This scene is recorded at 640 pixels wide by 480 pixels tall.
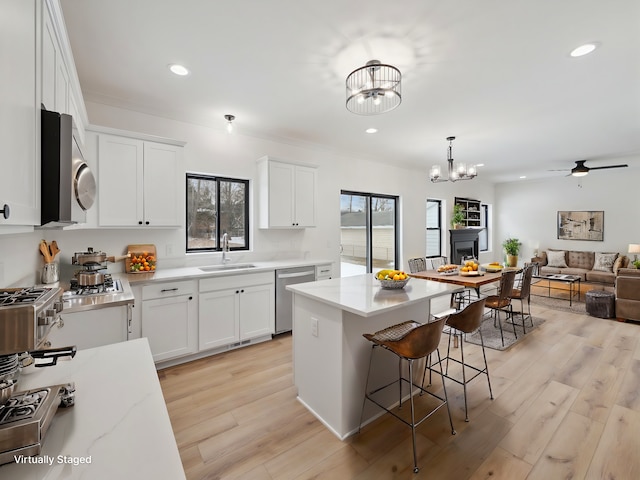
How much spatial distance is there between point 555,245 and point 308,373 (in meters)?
8.51

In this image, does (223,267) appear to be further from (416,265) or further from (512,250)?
(512,250)

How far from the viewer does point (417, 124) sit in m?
3.98

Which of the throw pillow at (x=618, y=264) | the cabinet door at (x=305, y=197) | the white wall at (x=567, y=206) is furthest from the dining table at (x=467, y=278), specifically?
the white wall at (x=567, y=206)

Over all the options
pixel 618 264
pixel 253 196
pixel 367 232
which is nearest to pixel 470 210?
pixel 618 264

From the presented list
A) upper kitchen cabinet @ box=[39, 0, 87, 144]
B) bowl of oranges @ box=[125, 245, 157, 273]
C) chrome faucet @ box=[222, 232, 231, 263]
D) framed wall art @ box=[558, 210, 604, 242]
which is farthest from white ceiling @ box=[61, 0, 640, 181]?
framed wall art @ box=[558, 210, 604, 242]

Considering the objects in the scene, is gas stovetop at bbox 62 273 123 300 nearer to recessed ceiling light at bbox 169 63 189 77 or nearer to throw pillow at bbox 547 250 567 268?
recessed ceiling light at bbox 169 63 189 77

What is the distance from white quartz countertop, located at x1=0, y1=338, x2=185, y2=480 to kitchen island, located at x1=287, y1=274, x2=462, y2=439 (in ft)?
3.82

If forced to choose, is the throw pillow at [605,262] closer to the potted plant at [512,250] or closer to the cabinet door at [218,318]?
the potted plant at [512,250]

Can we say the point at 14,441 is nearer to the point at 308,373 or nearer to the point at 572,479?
the point at 308,373

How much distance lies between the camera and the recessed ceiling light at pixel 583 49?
2273 millimetres

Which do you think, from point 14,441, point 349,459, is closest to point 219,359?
point 349,459

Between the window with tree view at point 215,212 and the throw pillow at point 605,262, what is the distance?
25.4 feet

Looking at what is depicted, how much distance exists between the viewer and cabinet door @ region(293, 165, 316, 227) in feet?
14.3

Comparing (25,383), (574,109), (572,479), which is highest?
(574,109)
